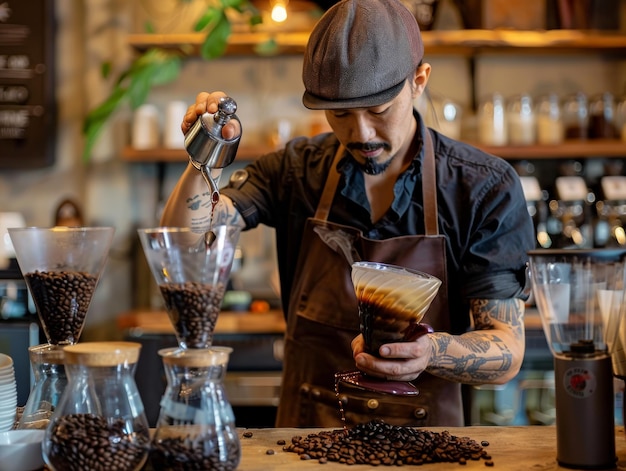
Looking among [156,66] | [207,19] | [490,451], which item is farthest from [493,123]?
[490,451]

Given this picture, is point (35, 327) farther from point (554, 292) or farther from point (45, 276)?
point (554, 292)

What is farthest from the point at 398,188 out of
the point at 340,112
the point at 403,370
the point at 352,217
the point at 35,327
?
the point at 35,327

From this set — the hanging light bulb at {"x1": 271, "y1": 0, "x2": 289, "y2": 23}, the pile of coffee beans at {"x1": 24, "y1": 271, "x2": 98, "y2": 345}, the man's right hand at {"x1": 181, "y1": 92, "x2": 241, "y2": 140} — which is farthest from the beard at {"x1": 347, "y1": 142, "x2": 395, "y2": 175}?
the hanging light bulb at {"x1": 271, "y1": 0, "x2": 289, "y2": 23}

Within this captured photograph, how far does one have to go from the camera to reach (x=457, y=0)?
381cm

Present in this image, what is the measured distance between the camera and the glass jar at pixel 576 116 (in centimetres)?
384

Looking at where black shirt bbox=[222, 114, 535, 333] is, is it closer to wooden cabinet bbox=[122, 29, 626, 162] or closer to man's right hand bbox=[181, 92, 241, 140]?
man's right hand bbox=[181, 92, 241, 140]

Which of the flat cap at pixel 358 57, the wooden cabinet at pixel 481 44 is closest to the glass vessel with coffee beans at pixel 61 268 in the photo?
the flat cap at pixel 358 57

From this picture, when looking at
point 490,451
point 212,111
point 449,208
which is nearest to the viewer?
point 490,451

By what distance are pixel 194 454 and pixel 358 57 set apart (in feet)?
2.90

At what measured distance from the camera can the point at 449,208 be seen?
194 cm

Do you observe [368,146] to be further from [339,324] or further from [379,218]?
[339,324]

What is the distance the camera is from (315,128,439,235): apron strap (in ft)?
6.34

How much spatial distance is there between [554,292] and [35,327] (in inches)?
96.8

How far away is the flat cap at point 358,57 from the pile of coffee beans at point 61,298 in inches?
24.2
